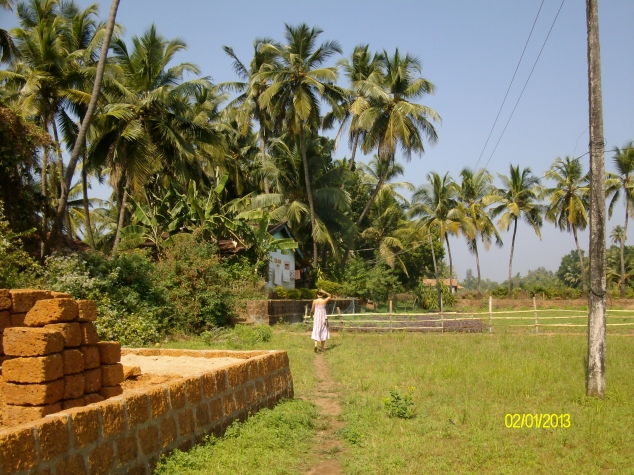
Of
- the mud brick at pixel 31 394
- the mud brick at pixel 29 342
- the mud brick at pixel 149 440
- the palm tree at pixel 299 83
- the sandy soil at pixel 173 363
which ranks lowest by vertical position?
the mud brick at pixel 149 440

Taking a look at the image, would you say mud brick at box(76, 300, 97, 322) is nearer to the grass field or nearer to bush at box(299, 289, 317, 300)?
the grass field

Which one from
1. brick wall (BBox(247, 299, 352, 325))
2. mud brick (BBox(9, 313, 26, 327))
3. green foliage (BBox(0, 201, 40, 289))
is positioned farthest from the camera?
brick wall (BBox(247, 299, 352, 325))

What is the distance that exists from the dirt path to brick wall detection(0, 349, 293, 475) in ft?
3.00

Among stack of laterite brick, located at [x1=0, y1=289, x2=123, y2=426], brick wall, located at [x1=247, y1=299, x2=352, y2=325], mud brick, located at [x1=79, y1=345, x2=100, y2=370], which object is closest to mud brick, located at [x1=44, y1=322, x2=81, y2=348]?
stack of laterite brick, located at [x1=0, y1=289, x2=123, y2=426]

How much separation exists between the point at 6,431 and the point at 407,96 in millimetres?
31846

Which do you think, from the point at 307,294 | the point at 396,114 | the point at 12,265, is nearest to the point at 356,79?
the point at 396,114

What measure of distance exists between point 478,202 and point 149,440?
1733 inches

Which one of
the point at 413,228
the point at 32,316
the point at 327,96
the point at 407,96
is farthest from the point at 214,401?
the point at 413,228

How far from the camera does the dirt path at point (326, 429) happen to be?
6.17 m

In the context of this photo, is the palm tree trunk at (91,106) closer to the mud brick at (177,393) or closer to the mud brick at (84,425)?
the mud brick at (177,393)

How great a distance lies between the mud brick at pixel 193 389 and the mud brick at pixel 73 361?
1.06 metres

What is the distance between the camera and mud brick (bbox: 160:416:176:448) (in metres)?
5.50
